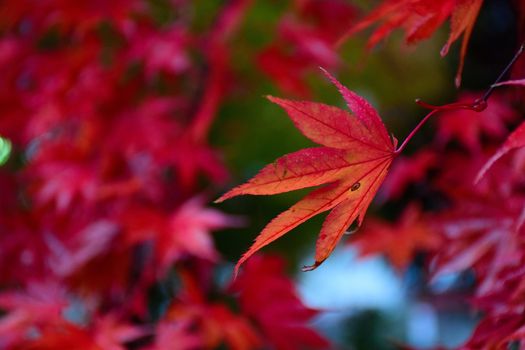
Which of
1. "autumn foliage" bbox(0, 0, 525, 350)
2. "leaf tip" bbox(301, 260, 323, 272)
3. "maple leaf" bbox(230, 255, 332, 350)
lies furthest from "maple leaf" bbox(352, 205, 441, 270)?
"leaf tip" bbox(301, 260, 323, 272)

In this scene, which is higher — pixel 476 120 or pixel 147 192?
pixel 476 120

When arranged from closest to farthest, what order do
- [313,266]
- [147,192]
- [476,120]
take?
[313,266], [476,120], [147,192]

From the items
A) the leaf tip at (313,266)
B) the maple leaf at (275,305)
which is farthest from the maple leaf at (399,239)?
the leaf tip at (313,266)

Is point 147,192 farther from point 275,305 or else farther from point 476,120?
point 476,120

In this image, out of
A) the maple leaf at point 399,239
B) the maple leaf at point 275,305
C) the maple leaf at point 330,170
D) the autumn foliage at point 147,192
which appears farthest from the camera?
the maple leaf at point 399,239

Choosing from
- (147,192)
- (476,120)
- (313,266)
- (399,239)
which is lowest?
(399,239)

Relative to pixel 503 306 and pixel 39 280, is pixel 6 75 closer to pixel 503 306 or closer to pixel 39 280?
pixel 39 280

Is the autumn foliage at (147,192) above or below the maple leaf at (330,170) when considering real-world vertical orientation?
below

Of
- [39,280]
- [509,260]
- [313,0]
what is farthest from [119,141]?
→ [509,260]

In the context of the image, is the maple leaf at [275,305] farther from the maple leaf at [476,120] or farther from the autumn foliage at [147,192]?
the maple leaf at [476,120]

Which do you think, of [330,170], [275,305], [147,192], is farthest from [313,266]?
[147,192]
